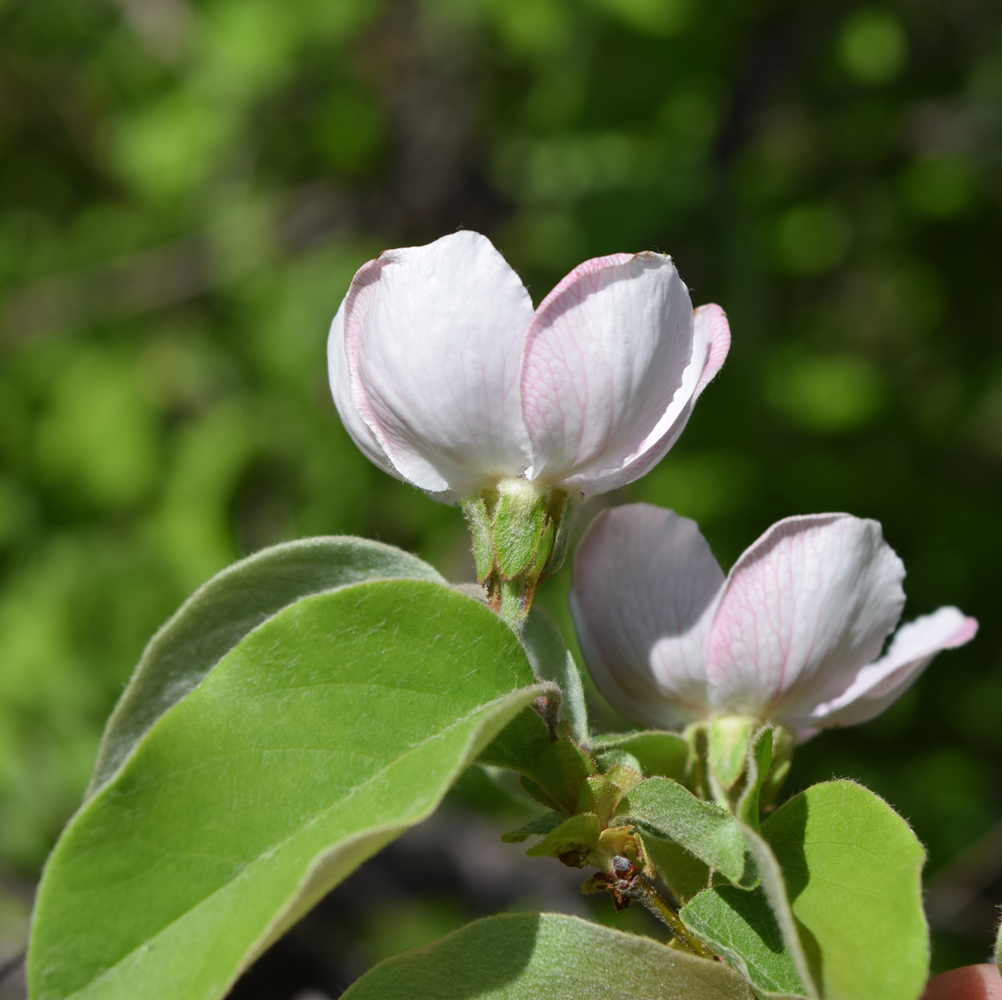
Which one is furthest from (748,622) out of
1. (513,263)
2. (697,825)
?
(513,263)

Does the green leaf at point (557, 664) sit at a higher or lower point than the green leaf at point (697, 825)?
higher

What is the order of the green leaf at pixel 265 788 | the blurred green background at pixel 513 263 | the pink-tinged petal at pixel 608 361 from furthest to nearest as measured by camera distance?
the blurred green background at pixel 513 263 → the pink-tinged petal at pixel 608 361 → the green leaf at pixel 265 788

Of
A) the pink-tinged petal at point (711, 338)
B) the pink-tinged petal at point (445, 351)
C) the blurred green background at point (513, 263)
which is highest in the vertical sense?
the pink-tinged petal at point (445, 351)

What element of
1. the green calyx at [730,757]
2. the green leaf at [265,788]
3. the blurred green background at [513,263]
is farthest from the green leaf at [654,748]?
the blurred green background at [513,263]

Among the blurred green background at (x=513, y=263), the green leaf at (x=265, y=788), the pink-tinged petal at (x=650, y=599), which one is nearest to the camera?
the green leaf at (x=265, y=788)

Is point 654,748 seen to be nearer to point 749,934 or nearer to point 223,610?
point 749,934

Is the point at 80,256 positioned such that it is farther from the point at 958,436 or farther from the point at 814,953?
the point at 814,953

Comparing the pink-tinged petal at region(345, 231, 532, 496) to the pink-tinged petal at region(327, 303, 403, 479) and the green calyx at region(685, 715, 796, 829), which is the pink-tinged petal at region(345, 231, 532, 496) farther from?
the green calyx at region(685, 715, 796, 829)

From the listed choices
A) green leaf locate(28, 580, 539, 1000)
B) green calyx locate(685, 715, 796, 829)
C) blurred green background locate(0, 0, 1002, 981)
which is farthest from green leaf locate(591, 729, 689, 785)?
blurred green background locate(0, 0, 1002, 981)

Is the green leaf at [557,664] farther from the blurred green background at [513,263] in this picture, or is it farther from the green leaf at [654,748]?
the blurred green background at [513,263]
